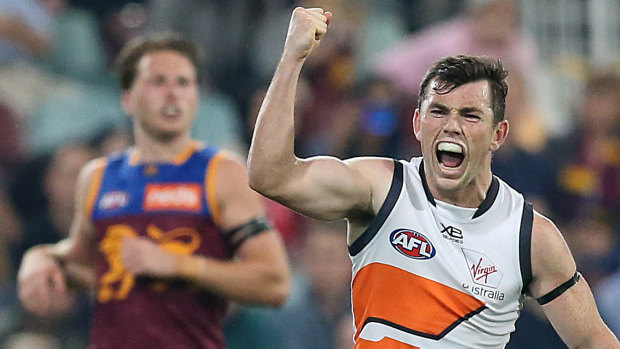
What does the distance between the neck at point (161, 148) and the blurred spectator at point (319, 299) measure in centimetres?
206

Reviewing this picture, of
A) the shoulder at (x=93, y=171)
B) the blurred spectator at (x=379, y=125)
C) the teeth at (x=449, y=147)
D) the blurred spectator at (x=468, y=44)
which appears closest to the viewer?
the teeth at (x=449, y=147)

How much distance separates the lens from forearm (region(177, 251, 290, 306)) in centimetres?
503

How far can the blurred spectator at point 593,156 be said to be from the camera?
866cm

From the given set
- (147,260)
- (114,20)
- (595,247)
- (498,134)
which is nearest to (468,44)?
(595,247)

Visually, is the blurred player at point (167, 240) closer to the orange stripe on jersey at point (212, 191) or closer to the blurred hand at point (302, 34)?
the orange stripe on jersey at point (212, 191)

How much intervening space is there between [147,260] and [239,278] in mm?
434

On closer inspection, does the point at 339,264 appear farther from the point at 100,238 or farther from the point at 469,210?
the point at 469,210

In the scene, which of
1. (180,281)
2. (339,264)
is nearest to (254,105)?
(339,264)

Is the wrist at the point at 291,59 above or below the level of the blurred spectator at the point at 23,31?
above

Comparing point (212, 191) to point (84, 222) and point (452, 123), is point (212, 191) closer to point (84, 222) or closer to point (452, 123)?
point (84, 222)

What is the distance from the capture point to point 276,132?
3666mm

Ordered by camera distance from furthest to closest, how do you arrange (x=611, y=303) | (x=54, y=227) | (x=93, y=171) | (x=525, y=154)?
(x=525, y=154)
(x=54, y=227)
(x=611, y=303)
(x=93, y=171)

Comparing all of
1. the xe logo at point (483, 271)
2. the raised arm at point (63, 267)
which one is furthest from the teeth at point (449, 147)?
the raised arm at point (63, 267)

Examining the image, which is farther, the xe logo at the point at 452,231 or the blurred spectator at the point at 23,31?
the blurred spectator at the point at 23,31
